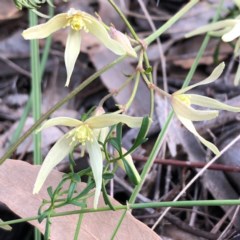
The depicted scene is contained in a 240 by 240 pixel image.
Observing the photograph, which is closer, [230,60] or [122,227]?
[122,227]

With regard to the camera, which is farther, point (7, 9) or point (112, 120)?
point (7, 9)

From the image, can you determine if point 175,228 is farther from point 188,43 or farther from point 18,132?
point 188,43

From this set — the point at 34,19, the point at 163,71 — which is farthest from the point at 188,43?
the point at 34,19

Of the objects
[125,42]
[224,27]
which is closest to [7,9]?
[224,27]

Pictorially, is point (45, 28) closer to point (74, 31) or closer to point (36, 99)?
point (74, 31)

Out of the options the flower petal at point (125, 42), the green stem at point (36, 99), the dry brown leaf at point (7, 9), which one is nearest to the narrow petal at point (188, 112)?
the flower petal at point (125, 42)

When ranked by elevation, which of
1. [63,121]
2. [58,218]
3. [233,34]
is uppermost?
[233,34]
